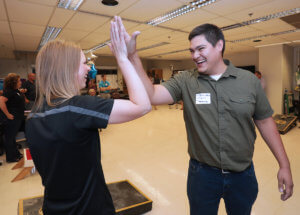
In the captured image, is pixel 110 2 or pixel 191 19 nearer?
pixel 110 2

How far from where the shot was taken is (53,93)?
0.82 meters

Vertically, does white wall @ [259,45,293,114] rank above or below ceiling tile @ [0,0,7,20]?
below

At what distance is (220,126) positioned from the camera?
1203 millimetres

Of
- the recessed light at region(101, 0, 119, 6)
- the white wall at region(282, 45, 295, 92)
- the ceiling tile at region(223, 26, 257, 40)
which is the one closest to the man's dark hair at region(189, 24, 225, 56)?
the recessed light at region(101, 0, 119, 6)

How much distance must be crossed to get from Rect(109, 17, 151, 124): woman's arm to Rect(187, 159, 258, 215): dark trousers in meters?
0.70

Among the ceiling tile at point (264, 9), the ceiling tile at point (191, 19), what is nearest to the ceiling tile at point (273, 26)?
the ceiling tile at point (264, 9)

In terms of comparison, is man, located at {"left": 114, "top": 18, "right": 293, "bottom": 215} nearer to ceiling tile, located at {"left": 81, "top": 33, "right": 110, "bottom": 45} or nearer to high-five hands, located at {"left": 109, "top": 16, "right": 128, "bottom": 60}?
high-five hands, located at {"left": 109, "top": 16, "right": 128, "bottom": 60}

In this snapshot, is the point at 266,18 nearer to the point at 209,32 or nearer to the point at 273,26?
the point at 273,26

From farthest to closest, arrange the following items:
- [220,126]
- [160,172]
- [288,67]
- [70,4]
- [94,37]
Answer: [288,67], [94,37], [70,4], [160,172], [220,126]

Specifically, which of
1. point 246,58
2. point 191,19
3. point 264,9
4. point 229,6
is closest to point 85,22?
point 191,19

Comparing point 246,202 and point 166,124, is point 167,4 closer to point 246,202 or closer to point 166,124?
point 246,202

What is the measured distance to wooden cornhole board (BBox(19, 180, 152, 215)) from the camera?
2003mm

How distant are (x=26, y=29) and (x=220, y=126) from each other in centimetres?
551

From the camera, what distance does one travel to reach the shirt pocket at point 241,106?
119 centimetres
